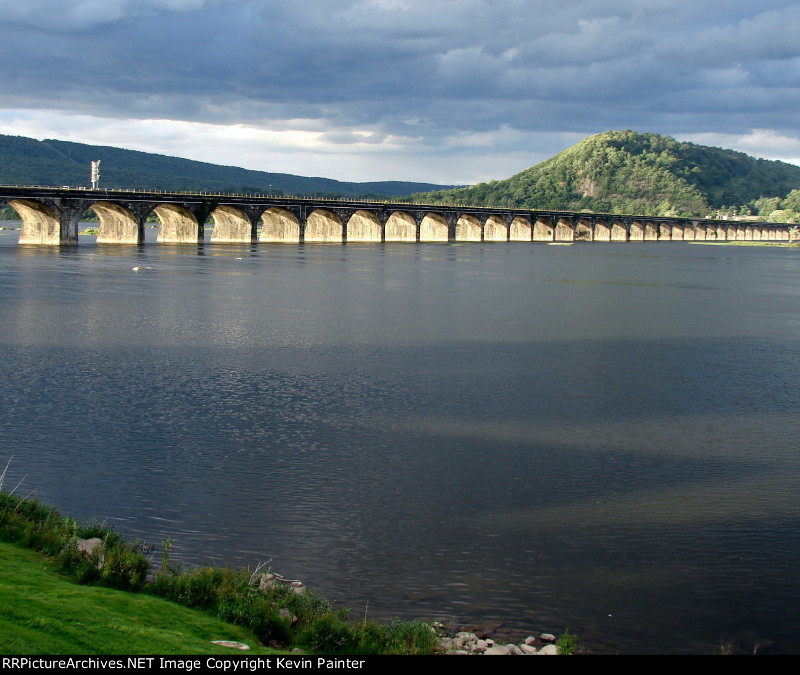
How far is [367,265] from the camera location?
335ft

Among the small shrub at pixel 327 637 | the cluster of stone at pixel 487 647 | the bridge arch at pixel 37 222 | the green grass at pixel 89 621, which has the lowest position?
the cluster of stone at pixel 487 647

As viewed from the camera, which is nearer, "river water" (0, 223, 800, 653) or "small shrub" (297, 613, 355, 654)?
"small shrub" (297, 613, 355, 654)

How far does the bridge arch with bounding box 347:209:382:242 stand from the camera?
176 metres

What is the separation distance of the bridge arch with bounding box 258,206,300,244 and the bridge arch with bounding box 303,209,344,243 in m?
5.63

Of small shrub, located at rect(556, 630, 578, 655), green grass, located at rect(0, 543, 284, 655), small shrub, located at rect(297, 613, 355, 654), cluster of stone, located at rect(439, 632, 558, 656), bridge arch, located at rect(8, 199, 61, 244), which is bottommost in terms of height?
cluster of stone, located at rect(439, 632, 558, 656)

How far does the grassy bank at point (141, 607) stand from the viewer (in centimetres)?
980

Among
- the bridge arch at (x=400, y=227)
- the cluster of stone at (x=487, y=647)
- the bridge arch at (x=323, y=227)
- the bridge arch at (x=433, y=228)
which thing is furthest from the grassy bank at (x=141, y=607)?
the bridge arch at (x=433, y=228)

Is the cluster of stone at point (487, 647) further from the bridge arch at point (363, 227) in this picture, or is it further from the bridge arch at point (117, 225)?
the bridge arch at point (363, 227)

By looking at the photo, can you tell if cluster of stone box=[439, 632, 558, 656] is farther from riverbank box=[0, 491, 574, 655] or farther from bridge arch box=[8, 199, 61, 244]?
bridge arch box=[8, 199, 61, 244]

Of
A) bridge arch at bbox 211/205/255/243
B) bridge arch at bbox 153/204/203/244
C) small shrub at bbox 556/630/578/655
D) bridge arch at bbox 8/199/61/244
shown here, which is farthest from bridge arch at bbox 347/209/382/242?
small shrub at bbox 556/630/578/655

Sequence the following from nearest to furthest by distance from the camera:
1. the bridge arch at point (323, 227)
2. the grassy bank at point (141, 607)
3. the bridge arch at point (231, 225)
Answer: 1. the grassy bank at point (141, 607)
2. the bridge arch at point (231, 225)
3. the bridge arch at point (323, 227)

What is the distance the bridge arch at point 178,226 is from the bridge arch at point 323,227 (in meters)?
26.5

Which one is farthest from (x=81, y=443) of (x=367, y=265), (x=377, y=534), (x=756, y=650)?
(x=367, y=265)

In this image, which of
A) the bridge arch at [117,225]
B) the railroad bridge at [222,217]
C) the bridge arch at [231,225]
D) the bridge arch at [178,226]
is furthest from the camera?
the bridge arch at [231,225]
